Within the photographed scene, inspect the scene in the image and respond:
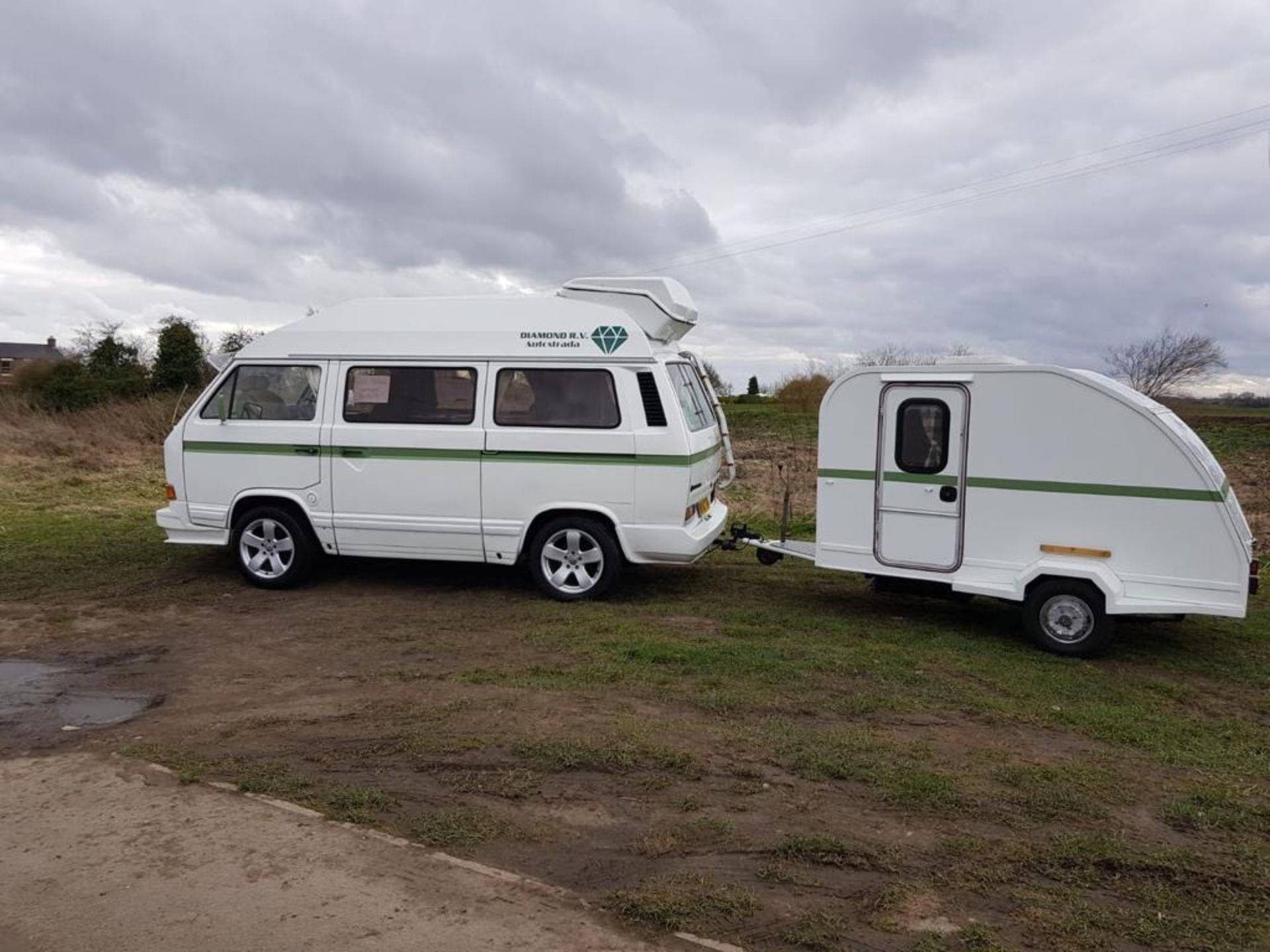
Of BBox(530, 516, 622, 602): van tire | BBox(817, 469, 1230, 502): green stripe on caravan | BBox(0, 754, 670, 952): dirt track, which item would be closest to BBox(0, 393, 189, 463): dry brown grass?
BBox(530, 516, 622, 602): van tire

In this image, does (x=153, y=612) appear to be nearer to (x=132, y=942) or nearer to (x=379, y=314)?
(x=379, y=314)

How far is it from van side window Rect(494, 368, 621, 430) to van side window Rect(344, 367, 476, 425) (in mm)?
312

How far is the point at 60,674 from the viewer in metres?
6.29

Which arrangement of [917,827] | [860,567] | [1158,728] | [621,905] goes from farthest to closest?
1. [860,567]
2. [1158,728]
3. [917,827]
4. [621,905]

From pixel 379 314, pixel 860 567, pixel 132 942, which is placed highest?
pixel 379 314

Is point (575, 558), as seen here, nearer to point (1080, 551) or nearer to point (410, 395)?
point (410, 395)

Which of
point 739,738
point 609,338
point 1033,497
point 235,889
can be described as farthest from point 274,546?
point 1033,497

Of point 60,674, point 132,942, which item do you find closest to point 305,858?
point 132,942

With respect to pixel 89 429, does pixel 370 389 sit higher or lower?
higher

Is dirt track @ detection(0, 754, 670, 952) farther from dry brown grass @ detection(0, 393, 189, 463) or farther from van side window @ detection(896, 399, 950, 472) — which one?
dry brown grass @ detection(0, 393, 189, 463)

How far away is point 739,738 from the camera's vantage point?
16.7ft

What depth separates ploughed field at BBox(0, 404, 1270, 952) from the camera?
3.57 m

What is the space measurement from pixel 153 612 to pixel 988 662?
264 inches

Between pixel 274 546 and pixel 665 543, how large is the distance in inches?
145
